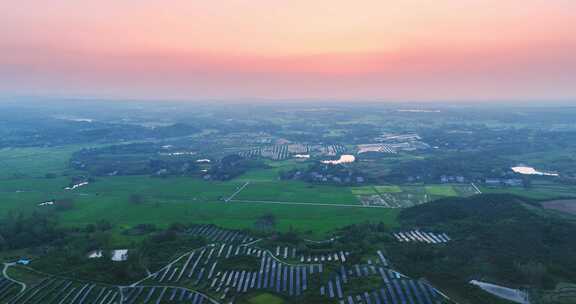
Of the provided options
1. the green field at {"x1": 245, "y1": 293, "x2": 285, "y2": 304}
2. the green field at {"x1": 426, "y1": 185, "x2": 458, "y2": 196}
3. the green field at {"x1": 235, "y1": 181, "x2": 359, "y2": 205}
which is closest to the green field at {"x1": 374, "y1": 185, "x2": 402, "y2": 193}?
the green field at {"x1": 426, "y1": 185, "x2": 458, "y2": 196}

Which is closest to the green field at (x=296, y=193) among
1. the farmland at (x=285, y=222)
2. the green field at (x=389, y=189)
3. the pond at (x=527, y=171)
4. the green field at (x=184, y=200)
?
the green field at (x=184, y=200)

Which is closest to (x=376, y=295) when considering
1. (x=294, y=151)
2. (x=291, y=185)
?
(x=291, y=185)

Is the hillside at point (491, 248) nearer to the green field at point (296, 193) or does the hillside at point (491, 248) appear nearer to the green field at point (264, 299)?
the green field at point (264, 299)

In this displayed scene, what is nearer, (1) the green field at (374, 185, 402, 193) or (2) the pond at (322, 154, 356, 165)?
(1) the green field at (374, 185, 402, 193)

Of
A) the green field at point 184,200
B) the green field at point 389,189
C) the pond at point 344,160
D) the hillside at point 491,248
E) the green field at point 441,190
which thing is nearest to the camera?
the hillside at point 491,248

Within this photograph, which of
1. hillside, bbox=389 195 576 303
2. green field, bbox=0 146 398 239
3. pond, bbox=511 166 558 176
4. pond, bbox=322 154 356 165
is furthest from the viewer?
pond, bbox=322 154 356 165

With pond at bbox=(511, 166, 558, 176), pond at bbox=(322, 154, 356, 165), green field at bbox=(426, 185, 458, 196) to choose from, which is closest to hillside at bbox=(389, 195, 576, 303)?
green field at bbox=(426, 185, 458, 196)

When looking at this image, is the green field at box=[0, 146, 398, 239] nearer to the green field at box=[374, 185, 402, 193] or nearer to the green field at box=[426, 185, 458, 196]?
the green field at box=[374, 185, 402, 193]

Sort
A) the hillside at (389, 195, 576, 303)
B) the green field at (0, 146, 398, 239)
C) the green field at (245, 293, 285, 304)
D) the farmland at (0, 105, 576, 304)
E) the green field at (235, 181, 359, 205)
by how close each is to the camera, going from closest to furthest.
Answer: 1. the green field at (245, 293, 285, 304)
2. the hillside at (389, 195, 576, 303)
3. the farmland at (0, 105, 576, 304)
4. the green field at (0, 146, 398, 239)
5. the green field at (235, 181, 359, 205)

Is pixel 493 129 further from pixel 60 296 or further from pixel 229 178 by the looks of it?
pixel 60 296

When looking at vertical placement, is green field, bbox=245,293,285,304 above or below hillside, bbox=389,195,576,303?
below

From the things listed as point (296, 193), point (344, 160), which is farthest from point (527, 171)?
point (296, 193)

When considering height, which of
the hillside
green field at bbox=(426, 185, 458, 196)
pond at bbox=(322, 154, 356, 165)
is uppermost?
the hillside
